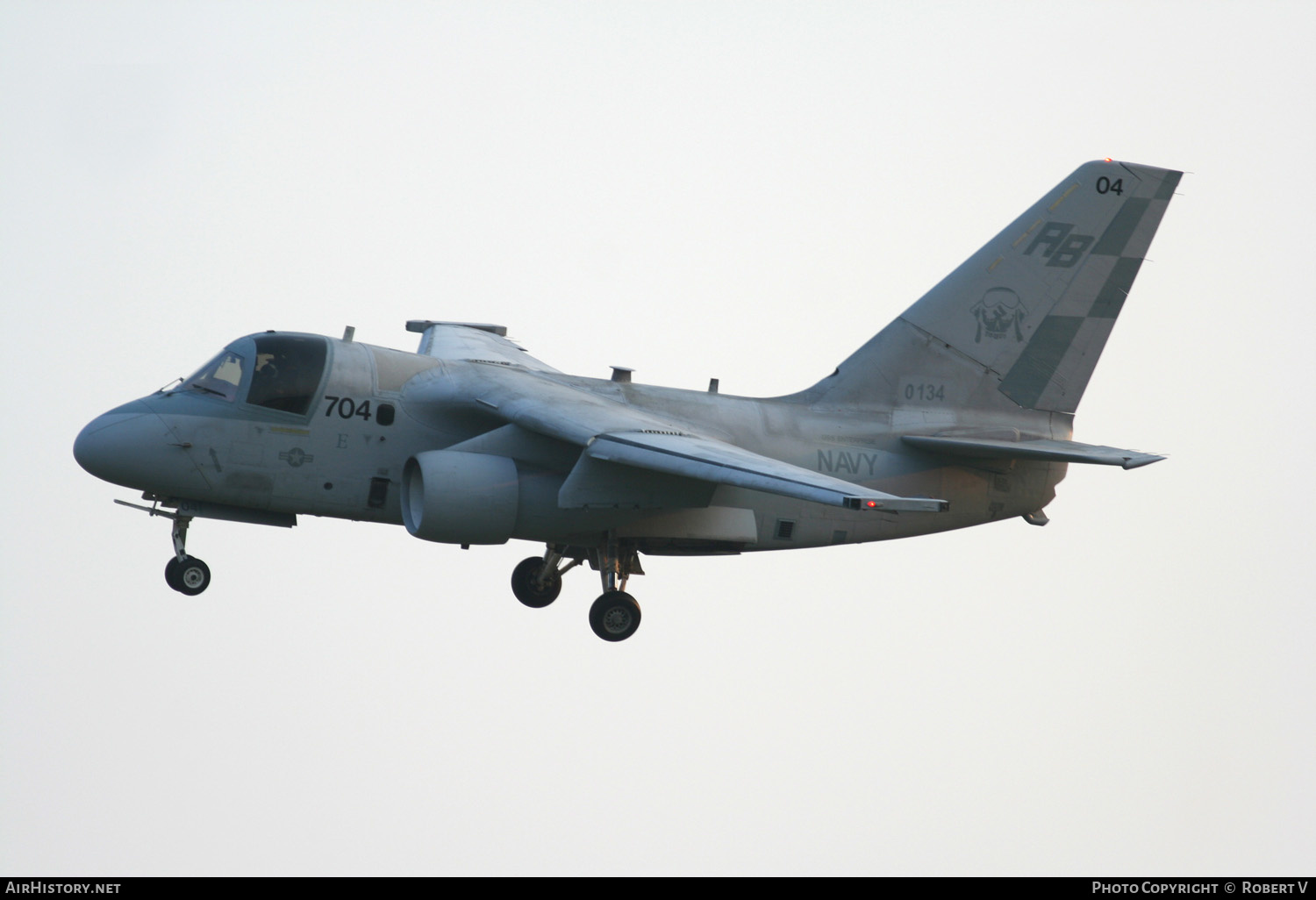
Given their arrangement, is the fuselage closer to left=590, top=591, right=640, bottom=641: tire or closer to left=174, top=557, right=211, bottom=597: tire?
left=174, top=557, right=211, bottom=597: tire

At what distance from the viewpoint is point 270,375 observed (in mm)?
17375

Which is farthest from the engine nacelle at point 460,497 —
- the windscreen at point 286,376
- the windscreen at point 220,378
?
the windscreen at point 220,378

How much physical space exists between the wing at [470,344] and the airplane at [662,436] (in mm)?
263

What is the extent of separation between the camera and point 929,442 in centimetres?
1930

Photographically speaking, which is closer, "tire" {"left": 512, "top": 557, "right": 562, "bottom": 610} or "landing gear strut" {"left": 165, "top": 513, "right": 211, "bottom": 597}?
"landing gear strut" {"left": 165, "top": 513, "right": 211, "bottom": 597}

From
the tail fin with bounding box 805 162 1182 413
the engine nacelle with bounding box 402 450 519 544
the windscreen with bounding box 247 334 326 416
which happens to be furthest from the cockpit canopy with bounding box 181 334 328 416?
the tail fin with bounding box 805 162 1182 413

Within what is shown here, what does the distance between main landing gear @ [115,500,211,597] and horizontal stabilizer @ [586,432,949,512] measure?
4894 mm

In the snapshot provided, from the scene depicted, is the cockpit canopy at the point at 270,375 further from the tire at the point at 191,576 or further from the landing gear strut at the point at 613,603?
the landing gear strut at the point at 613,603

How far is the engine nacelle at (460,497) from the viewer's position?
1655 centimetres

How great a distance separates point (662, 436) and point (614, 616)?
2.74 m

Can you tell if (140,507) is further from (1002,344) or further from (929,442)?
(1002,344)

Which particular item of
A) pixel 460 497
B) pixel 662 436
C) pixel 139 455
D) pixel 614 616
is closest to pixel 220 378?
pixel 139 455

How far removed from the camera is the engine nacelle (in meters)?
16.5

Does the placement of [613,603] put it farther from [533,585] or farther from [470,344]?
[470,344]
